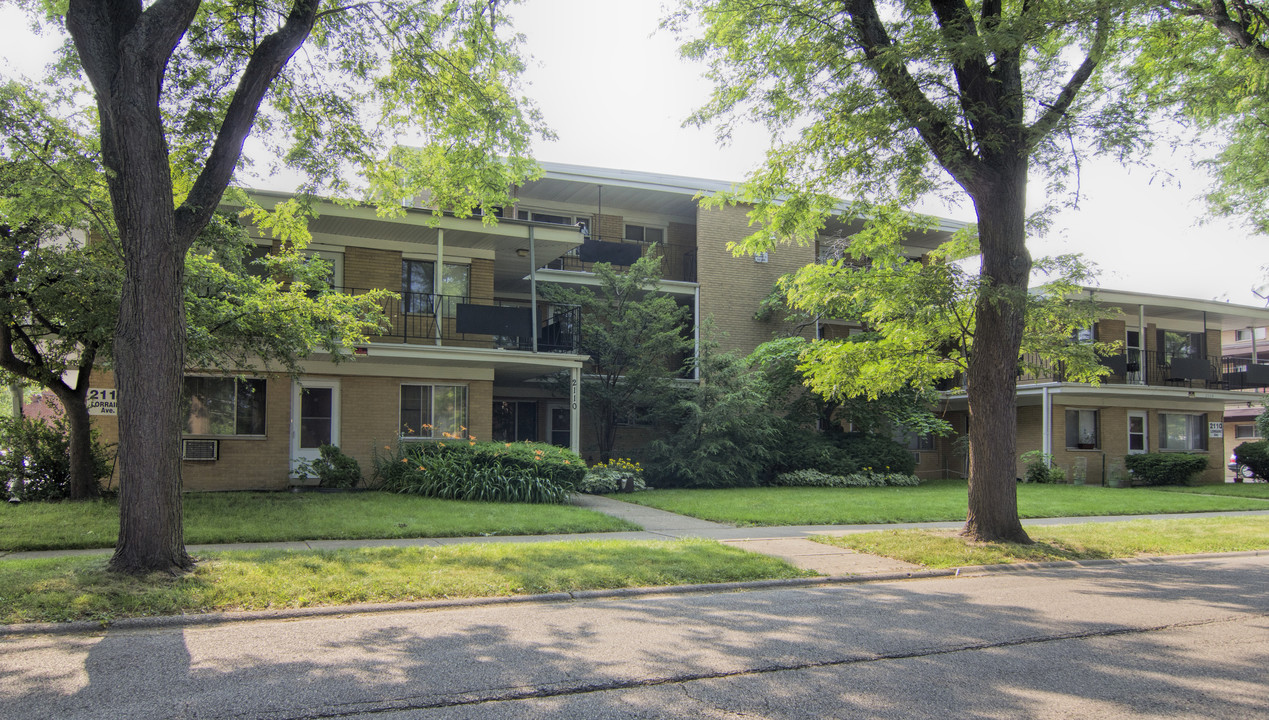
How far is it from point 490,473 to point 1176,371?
24.3m

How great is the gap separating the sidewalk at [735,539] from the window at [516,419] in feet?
31.5

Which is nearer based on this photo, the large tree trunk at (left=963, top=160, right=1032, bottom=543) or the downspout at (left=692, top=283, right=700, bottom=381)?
the large tree trunk at (left=963, top=160, right=1032, bottom=543)

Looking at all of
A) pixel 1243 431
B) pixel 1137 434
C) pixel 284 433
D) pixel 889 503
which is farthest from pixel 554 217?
pixel 1243 431

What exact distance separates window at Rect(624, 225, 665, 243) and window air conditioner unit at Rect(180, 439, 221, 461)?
1396 cm

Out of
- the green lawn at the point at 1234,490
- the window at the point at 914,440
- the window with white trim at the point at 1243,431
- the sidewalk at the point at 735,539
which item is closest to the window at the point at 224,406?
the sidewalk at the point at 735,539

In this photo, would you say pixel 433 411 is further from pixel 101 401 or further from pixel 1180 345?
pixel 1180 345

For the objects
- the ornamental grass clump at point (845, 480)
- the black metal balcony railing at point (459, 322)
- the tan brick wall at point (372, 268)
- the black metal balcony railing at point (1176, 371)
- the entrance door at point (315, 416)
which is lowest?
the ornamental grass clump at point (845, 480)

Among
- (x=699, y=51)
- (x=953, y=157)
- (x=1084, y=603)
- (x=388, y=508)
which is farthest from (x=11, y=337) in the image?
(x=1084, y=603)

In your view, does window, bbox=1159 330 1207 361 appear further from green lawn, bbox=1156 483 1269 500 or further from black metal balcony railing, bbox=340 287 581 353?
black metal balcony railing, bbox=340 287 581 353

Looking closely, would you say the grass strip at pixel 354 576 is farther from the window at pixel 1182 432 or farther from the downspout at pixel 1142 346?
the window at pixel 1182 432

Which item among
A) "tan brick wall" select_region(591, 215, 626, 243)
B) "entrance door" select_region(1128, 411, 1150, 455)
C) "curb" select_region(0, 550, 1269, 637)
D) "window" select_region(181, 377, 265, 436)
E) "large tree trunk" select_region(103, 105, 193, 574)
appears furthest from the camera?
"entrance door" select_region(1128, 411, 1150, 455)

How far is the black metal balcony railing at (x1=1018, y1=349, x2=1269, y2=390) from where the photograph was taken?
1048 inches

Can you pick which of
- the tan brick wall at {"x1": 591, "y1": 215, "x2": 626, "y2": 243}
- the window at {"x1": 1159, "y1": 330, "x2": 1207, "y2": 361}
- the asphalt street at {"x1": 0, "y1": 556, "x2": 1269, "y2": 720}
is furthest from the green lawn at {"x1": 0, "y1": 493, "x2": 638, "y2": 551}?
the window at {"x1": 1159, "y1": 330, "x2": 1207, "y2": 361}

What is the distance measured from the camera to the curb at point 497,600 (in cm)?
592
